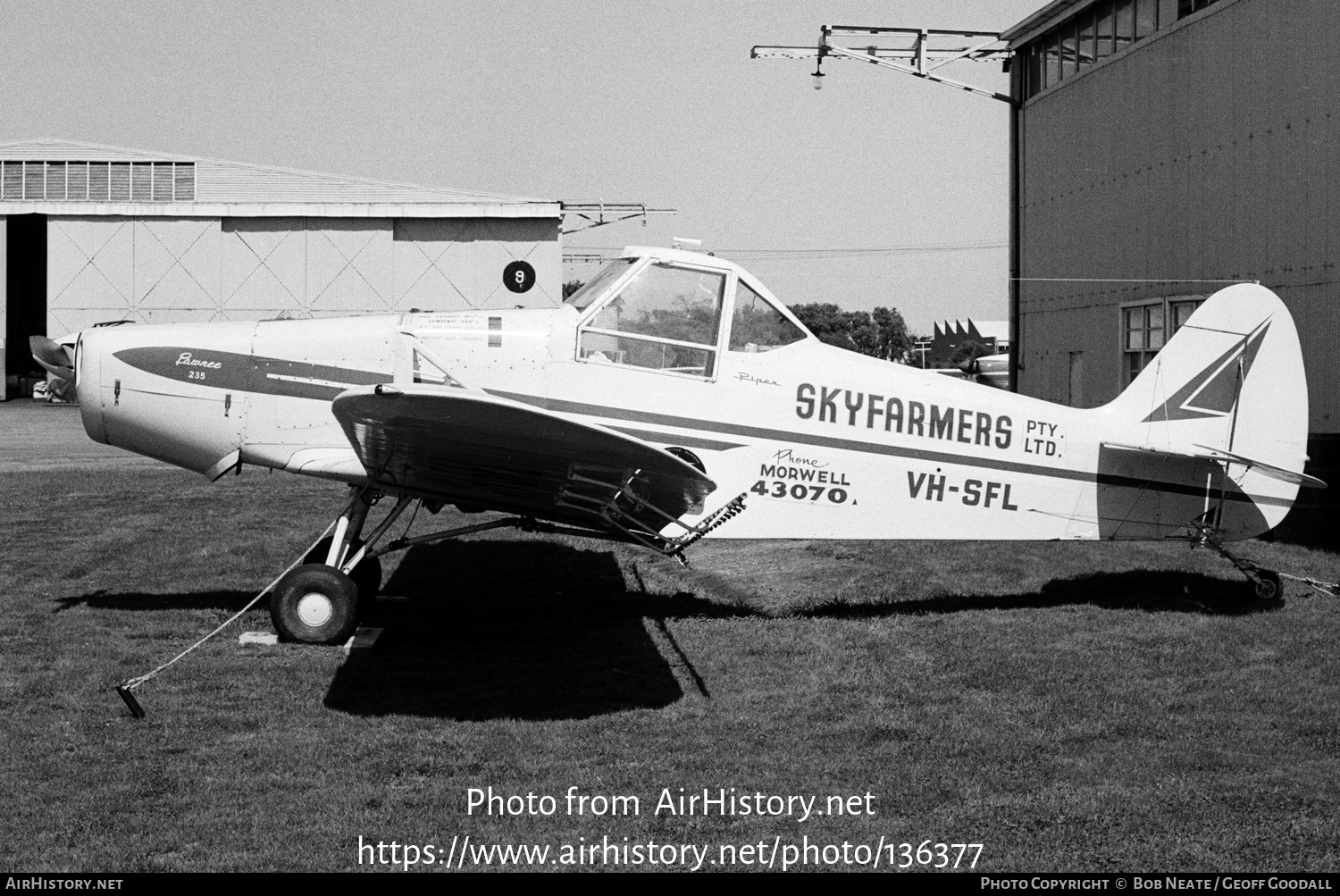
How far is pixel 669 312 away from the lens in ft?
26.9

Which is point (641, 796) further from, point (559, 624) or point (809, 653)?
point (559, 624)

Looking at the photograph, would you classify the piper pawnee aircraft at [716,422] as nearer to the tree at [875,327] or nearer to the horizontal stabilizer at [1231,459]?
the horizontal stabilizer at [1231,459]

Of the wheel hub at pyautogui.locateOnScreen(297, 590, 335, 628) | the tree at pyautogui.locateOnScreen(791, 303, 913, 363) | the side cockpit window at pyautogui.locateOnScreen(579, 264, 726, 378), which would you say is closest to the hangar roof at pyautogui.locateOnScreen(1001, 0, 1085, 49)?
the side cockpit window at pyautogui.locateOnScreen(579, 264, 726, 378)

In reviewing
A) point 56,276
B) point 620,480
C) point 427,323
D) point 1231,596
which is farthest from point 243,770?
point 56,276

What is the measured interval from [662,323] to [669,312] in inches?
4.0

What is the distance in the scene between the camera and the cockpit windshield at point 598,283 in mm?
8148

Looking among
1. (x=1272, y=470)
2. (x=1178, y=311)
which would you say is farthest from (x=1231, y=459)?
(x=1178, y=311)

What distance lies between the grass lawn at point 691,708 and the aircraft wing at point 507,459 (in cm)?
105

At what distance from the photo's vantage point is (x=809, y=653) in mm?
7941

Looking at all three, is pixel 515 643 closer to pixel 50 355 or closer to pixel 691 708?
pixel 691 708

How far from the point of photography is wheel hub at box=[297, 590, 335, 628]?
7.88 metres

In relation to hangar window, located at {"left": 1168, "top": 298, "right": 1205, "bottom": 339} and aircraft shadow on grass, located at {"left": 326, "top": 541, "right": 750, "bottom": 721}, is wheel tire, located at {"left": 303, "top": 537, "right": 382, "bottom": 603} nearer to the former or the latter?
aircraft shadow on grass, located at {"left": 326, "top": 541, "right": 750, "bottom": 721}

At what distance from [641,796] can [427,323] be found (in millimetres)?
3873
